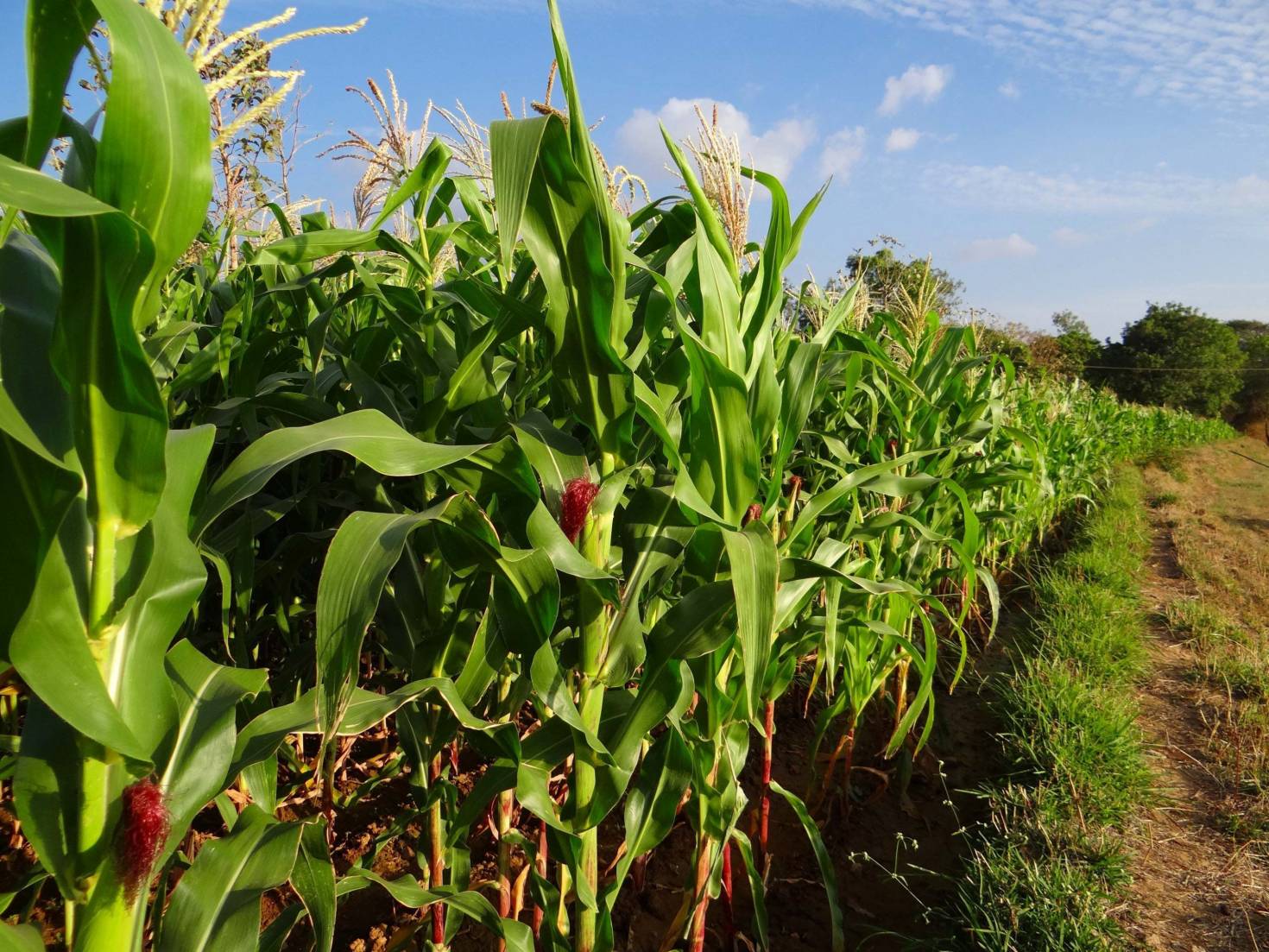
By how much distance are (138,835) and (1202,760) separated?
10.7 feet

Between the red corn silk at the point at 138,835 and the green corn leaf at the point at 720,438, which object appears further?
the green corn leaf at the point at 720,438

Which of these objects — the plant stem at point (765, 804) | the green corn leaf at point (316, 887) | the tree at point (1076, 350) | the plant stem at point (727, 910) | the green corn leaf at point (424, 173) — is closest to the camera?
the green corn leaf at point (316, 887)

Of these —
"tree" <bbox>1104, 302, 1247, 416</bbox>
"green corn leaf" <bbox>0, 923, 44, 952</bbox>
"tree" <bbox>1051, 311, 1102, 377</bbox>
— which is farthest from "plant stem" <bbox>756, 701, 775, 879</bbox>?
"tree" <bbox>1104, 302, 1247, 416</bbox>

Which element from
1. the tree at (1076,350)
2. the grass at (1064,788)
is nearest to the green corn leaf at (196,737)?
the grass at (1064,788)

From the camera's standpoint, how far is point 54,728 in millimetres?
775

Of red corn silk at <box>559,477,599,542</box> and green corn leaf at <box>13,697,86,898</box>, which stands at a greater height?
red corn silk at <box>559,477,599,542</box>

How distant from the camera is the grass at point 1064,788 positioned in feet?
5.87

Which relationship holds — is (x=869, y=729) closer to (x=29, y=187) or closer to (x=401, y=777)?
(x=401, y=777)

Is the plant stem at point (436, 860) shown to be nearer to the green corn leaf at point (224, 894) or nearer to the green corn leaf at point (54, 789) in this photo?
the green corn leaf at point (224, 894)

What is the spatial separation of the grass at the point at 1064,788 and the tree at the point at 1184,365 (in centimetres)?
2826

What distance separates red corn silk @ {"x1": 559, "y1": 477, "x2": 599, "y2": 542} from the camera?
3.77 feet

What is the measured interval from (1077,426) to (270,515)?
755 centimetres

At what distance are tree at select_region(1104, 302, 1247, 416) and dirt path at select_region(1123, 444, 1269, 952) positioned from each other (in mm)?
25914

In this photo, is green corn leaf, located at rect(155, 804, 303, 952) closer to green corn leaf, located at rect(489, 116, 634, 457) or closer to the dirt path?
green corn leaf, located at rect(489, 116, 634, 457)
